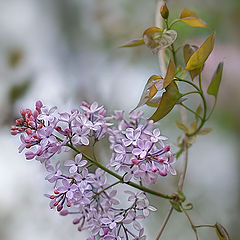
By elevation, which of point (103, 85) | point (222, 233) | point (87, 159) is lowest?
point (103, 85)

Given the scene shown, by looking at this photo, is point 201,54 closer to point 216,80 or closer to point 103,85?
point 216,80

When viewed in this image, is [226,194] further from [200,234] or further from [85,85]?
[85,85]

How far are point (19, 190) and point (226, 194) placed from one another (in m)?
0.62

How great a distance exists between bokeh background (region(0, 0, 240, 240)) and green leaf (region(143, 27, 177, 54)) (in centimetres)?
59

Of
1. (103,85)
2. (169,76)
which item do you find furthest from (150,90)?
(103,85)

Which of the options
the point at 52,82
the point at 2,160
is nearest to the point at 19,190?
the point at 2,160

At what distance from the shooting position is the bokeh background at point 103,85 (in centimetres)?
127

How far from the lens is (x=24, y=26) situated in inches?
67.9

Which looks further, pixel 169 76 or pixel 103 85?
pixel 103 85

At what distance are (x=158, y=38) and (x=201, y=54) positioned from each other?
55mm

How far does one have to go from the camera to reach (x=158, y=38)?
1.89 ft

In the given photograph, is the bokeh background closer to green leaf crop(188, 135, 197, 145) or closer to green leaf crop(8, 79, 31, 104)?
green leaf crop(8, 79, 31, 104)

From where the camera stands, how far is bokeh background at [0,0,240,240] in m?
1.27

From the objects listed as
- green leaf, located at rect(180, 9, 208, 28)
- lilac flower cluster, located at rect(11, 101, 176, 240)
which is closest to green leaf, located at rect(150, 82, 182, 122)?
lilac flower cluster, located at rect(11, 101, 176, 240)
